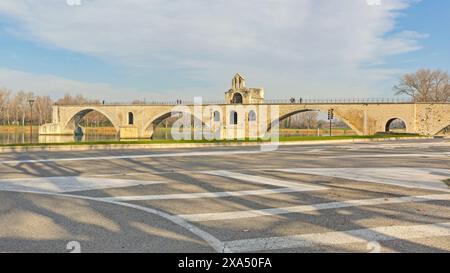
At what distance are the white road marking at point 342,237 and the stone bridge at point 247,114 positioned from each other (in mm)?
62675

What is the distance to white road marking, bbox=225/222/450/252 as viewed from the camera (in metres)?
4.60

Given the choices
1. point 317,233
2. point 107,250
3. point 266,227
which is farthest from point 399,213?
point 107,250

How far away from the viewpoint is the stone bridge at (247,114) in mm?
61844

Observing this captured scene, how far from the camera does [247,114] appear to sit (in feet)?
257

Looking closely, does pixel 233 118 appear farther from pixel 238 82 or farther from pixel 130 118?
pixel 130 118

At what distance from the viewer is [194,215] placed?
6230 mm

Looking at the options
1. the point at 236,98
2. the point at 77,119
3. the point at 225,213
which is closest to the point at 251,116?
the point at 236,98

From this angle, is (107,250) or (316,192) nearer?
(107,250)
